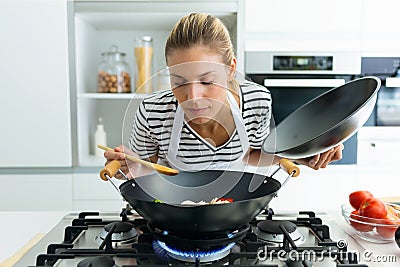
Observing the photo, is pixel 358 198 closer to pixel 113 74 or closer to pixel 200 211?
pixel 200 211

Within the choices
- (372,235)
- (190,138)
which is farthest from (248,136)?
(372,235)

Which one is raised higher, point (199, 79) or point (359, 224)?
point (199, 79)

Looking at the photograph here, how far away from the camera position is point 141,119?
125cm

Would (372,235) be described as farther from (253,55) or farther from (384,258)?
(253,55)

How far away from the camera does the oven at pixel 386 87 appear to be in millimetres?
1871

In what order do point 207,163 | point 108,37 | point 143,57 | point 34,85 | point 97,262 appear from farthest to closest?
point 108,37 < point 143,57 < point 34,85 < point 207,163 < point 97,262

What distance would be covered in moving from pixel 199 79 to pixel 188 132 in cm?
36

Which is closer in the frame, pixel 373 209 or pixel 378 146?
pixel 373 209

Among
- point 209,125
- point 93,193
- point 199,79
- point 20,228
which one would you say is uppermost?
point 199,79

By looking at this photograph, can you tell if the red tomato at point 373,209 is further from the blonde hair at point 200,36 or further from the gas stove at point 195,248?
the blonde hair at point 200,36

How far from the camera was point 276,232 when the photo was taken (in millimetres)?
819

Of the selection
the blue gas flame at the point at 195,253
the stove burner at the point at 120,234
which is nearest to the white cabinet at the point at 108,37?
the stove burner at the point at 120,234

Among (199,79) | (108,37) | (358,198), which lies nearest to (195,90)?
(199,79)

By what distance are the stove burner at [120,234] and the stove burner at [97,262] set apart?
0.34 feet
